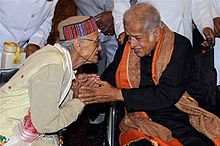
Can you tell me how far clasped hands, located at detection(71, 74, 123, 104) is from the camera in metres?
3.01

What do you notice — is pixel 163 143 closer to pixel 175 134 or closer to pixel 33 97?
pixel 175 134

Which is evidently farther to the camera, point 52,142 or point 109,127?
point 109,127

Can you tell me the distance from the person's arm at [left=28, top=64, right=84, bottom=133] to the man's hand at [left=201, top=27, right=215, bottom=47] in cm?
127

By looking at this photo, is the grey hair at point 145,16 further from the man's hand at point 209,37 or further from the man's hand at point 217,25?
the man's hand at point 217,25

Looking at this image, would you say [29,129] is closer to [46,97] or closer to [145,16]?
[46,97]

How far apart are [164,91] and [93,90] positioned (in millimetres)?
416

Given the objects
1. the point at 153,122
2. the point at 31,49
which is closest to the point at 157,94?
the point at 153,122

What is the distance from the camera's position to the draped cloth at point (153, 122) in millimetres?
3074

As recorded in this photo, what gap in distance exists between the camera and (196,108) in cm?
310

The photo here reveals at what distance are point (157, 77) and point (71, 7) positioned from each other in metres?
2.61

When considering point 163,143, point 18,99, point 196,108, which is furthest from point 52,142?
point 196,108

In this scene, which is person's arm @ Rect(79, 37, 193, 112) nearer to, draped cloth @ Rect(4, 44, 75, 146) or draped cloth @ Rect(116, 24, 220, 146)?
draped cloth @ Rect(116, 24, 220, 146)

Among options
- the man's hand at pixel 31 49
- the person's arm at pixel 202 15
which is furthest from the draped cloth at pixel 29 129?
the person's arm at pixel 202 15

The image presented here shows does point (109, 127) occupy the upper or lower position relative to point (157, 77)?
lower
